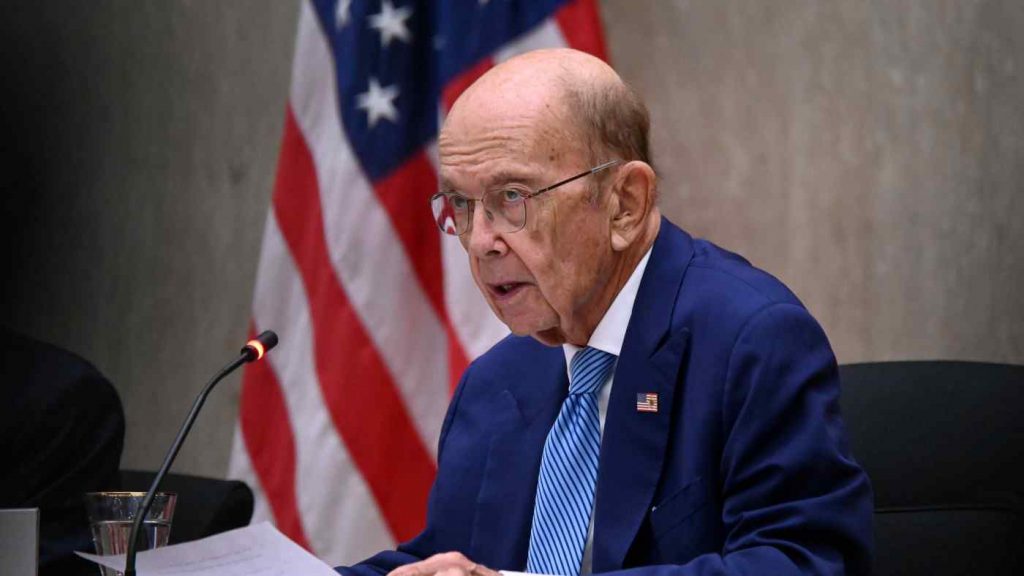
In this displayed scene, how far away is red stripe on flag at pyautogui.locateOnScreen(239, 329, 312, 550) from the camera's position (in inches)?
134

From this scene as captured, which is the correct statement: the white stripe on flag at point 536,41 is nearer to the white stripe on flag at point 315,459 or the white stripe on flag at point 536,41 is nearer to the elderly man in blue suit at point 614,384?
the white stripe on flag at point 315,459

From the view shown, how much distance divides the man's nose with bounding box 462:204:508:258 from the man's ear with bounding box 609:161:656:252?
160mm

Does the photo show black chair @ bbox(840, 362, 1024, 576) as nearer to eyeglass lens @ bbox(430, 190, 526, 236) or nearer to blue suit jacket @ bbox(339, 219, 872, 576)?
blue suit jacket @ bbox(339, 219, 872, 576)

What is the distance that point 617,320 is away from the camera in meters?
1.92

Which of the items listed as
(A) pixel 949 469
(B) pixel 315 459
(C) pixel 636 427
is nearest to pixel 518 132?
(C) pixel 636 427

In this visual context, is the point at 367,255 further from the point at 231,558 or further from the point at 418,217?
the point at 231,558

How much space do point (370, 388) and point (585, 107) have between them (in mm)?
1662

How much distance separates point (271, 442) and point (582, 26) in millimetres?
1280

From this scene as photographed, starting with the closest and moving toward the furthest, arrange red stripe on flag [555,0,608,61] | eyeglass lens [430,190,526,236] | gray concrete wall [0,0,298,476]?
eyeglass lens [430,190,526,236]
red stripe on flag [555,0,608,61]
gray concrete wall [0,0,298,476]

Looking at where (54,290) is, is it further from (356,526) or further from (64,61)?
(356,526)

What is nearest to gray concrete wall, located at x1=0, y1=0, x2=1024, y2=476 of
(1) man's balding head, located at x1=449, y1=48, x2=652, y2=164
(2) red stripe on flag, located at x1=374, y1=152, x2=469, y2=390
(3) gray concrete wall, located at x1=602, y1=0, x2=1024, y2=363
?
(3) gray concrete wall, located at x1=602, y1=0, x2=1024, y2=363

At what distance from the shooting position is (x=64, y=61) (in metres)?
4.39

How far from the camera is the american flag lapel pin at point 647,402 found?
180 centimetres

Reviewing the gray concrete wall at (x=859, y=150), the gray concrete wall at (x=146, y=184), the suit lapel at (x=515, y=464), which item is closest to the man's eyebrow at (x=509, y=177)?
the suit lapel at (x=515, y=464)
